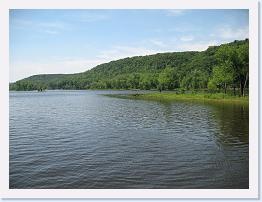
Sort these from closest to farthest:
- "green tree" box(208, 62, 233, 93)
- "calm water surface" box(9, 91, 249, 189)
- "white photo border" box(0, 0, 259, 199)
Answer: "white photo border" box(0, 0, 259, 199) < "calm water surface" box(9, 91, 249, 189) < "green tree" box(208, 62, 233, 93)

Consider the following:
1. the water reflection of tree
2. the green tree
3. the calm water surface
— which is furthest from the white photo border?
the green tree

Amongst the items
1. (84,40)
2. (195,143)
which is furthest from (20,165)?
(195,143)

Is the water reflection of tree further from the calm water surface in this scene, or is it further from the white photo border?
the white photo border

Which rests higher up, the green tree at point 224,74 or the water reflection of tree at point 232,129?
the green tree at point 224,74

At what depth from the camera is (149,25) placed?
625 centimetres
